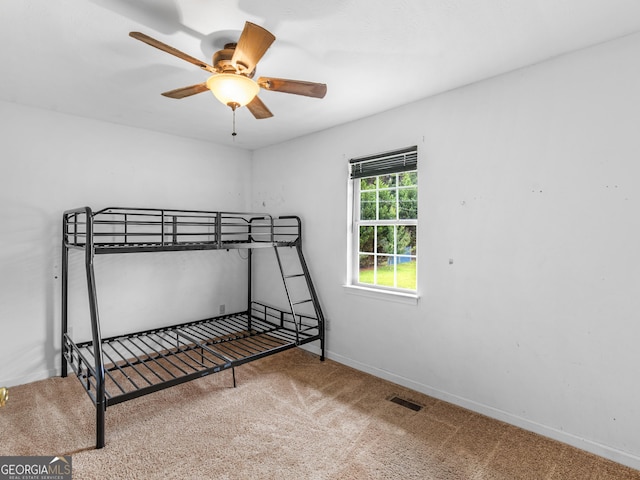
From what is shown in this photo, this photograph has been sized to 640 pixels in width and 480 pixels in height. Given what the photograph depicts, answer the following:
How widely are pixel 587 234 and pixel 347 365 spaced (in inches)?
88.2

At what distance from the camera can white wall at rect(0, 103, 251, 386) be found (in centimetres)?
283

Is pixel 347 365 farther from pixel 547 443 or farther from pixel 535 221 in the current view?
pixel 535 221

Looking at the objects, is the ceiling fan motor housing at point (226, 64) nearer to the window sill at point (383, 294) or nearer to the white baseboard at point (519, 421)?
the window sill at point (383, 294)

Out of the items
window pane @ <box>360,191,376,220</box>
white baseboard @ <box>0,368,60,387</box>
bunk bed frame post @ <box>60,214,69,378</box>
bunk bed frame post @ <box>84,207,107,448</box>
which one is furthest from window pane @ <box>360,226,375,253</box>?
white baseboard @ <box>0,368,60,387</box>

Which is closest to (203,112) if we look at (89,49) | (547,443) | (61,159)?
(89,49)

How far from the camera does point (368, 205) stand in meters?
3.25

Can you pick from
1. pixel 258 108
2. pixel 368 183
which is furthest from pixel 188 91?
pixel 368 183

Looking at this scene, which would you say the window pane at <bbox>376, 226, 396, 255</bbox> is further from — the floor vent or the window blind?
the floor vent

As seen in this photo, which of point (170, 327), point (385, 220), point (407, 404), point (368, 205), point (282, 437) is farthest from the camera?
point (170, 327)

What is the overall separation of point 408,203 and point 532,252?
105 centimetres

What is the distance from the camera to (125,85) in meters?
2.49

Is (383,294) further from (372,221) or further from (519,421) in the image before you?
(519,421)

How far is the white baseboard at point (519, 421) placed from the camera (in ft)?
6.23

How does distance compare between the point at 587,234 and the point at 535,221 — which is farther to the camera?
the point at 535,221
